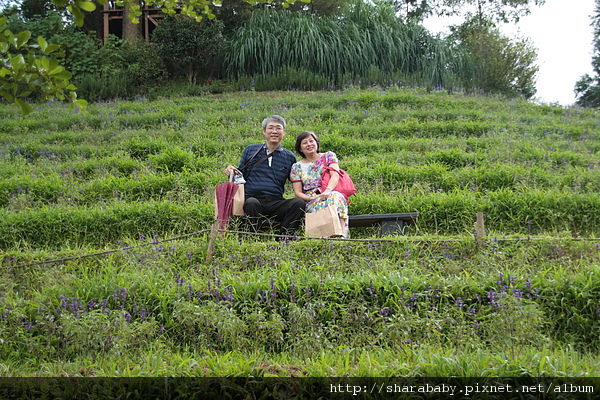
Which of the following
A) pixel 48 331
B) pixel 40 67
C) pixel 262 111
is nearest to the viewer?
→ pixel 40 67

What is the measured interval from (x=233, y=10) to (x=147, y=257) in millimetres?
16692

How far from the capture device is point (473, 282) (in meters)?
4.43

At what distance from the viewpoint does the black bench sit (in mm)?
6254

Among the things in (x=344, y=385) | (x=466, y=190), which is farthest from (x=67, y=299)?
(x=466, y=190)

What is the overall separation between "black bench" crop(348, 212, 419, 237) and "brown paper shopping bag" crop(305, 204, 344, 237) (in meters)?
0.48

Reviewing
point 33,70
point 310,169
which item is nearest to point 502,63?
point 310,169

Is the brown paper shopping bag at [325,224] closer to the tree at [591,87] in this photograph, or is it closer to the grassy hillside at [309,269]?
the grassy hillside at [309,269]

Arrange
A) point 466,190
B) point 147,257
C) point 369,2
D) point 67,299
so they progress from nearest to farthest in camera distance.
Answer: point 67,299
point 147,257
point 466,190
point 369,2

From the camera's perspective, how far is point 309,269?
196 inches

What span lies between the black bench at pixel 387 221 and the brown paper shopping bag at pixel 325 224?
1.56ft

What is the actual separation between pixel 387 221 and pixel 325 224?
0.96 metres

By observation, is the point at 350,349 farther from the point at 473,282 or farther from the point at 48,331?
the point at 48,331

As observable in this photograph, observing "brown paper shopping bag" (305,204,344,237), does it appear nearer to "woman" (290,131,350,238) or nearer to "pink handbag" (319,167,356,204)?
"woman" (290,131,350,238)

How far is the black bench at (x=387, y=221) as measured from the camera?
6254mm
